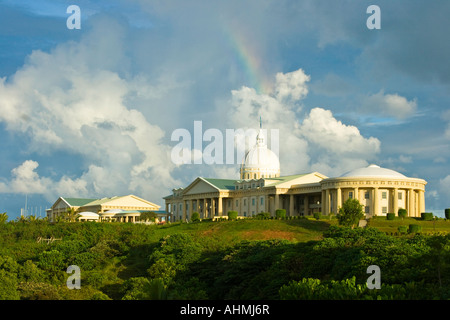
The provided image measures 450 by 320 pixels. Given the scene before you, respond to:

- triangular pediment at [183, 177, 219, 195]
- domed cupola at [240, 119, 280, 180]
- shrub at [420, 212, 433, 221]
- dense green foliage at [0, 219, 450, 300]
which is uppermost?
domed cupola at [240, 119, 280, 180]

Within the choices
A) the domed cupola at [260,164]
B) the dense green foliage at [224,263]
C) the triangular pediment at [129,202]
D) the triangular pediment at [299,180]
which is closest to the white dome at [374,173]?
the dense green foliage at [224,263]

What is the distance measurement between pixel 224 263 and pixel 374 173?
1449 inches

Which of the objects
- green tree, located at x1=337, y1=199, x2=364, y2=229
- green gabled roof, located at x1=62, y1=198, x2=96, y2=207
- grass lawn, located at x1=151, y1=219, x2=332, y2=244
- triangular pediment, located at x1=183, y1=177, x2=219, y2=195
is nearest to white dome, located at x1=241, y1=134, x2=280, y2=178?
triangular pediment, located at x1=183, y1=177, x2=219, y2=195

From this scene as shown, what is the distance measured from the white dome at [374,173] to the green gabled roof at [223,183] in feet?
102

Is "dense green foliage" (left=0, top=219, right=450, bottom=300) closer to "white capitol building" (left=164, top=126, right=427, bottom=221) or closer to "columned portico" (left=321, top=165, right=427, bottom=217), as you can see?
"columned portico" (left=321, top=165, right=427, bottom=217)

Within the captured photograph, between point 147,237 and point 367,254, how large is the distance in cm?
4048

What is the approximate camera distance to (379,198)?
78.5 meters

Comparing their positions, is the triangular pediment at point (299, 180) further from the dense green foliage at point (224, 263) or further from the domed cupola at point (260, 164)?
the dense green foliage at point (224, 263)

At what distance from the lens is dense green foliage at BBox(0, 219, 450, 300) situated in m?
29.0

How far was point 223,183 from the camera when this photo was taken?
110812mm

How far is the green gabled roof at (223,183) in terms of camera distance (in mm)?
107588

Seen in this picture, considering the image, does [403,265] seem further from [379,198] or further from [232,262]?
[379,198]

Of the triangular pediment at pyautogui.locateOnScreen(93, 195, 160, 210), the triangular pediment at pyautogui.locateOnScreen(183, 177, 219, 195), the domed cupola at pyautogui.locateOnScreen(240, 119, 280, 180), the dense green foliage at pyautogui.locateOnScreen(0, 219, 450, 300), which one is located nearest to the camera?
the dense green foliage at pyautogui.locateOnScreen(0, 219, 450, 300)
